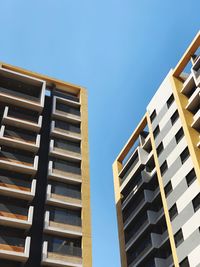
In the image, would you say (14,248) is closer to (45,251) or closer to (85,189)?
(45,251)

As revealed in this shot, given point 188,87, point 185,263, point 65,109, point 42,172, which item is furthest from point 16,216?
point 188,87

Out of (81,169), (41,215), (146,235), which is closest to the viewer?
(41,215)

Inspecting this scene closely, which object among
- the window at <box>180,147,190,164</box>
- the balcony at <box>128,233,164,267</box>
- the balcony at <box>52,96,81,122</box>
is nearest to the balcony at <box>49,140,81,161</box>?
the balcony at <box>52,96,81,122</box>

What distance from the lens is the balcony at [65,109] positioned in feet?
164

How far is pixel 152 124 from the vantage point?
174ft

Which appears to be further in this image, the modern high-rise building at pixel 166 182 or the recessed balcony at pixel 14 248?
the modern high-rise building at pixel 166 182

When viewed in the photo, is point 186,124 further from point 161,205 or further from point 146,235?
point 146,235

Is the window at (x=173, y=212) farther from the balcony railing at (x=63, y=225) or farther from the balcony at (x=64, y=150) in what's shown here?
the balcony at (x=64, y=150)

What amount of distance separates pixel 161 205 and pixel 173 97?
13504mm

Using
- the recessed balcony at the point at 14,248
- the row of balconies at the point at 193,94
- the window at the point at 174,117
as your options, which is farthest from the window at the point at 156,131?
the recessed balcony at the point at 14,248

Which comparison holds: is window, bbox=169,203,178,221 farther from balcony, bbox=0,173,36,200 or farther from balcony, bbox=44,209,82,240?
balcony, bbox=0,173,36,200

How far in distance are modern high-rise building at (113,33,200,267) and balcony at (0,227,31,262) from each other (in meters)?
14.8

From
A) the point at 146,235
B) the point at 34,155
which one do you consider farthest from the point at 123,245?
the point at 34,155

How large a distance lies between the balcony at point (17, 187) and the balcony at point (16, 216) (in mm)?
1196
